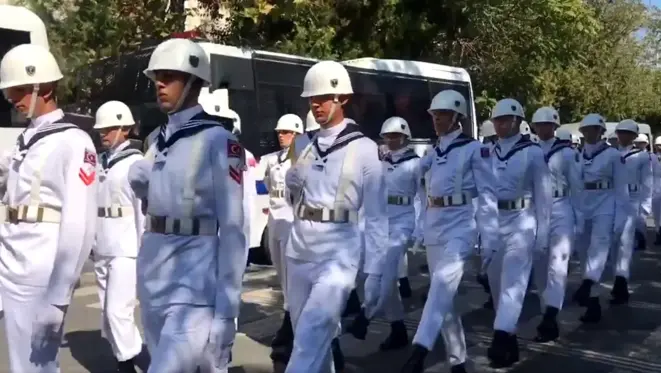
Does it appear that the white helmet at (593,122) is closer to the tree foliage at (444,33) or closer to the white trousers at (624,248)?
the white trousers at (624,248)

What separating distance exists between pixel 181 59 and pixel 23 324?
1.52m

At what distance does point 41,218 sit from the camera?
177 inches

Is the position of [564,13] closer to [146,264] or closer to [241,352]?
[241,352]

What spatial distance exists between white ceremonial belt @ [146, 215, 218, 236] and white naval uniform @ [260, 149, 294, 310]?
12.6 ft

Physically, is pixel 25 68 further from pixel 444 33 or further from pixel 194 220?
pixel 444 33

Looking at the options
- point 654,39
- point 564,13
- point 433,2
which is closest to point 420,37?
point 433,2

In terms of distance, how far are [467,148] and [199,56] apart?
9.80ft

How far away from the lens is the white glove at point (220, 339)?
12.5 feet

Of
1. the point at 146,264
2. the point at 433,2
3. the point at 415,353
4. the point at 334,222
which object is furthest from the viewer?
the point at 433,2

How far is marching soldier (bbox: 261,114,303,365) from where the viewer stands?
760 cm

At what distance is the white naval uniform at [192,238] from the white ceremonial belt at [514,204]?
3.83 meters

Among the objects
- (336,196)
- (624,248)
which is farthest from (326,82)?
(624,248)

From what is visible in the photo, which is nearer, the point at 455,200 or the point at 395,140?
the point at 455,200

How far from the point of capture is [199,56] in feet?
13.5
